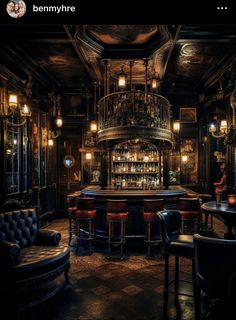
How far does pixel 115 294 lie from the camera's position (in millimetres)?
3576

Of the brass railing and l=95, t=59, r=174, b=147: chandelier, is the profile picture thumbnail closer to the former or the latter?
l=95, t=59, r=174, b=147: chandelier

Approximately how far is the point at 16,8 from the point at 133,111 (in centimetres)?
460

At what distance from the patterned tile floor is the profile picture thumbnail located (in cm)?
326

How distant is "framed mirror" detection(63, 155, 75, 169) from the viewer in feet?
31.7

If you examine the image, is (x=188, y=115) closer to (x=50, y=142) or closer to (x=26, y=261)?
(x=50, y=142)

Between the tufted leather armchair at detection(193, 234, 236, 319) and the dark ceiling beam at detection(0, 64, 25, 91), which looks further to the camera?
the dark ceiling beam at detection(0, 64, 25, 91)

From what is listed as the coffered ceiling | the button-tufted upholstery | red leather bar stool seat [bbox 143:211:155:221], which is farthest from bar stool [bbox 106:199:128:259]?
the coffered ceiling

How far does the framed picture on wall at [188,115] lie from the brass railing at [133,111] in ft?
6.54

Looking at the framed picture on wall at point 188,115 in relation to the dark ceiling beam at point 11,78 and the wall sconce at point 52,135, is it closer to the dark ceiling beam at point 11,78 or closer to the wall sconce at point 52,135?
the wall sconce at point 52,135

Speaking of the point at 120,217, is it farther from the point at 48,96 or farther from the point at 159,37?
the point at 48,96

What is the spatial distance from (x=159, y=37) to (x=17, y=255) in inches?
199

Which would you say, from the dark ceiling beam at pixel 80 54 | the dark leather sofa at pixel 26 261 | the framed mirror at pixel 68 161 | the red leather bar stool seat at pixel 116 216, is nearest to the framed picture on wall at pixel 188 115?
the dark ceiling beam at pixel 80 54

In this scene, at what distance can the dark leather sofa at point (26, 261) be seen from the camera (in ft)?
10.0

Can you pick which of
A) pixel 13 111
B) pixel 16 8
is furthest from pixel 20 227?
pixel 16 8
